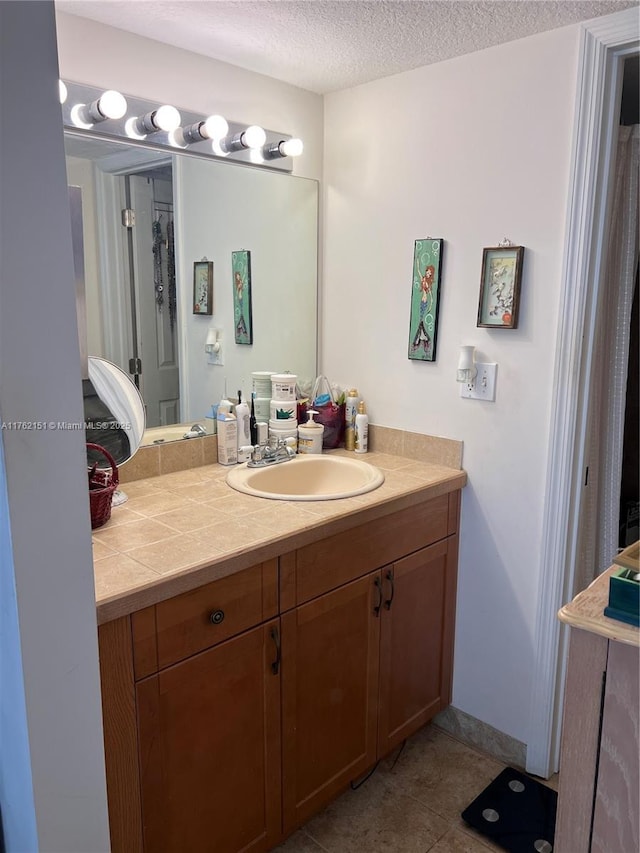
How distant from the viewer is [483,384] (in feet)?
6.49

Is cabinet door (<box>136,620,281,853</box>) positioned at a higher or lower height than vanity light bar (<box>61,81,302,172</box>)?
lower

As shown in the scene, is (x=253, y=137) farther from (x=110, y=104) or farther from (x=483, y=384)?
(x=483, y=384)

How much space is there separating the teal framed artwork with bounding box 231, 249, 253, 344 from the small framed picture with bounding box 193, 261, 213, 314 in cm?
10

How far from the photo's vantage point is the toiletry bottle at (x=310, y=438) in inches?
86.2

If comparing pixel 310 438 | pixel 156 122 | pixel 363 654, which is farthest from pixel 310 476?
pixel 156 122

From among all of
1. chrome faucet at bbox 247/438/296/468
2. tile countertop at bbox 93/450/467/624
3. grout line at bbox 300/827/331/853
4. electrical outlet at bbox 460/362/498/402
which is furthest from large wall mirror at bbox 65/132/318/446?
grout line at bbox 300/827/331/853

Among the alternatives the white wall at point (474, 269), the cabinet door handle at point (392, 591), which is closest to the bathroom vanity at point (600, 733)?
the cabinet door handle at point (392, 591)

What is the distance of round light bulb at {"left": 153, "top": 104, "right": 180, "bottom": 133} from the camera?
1.74 meters

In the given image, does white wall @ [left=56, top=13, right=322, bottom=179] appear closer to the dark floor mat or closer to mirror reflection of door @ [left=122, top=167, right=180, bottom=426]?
mirror reflection of door @ [left=122, top=167, right=180, bottom=426]

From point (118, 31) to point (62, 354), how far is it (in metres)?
1.21

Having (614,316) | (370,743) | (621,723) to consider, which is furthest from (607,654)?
(614,316)

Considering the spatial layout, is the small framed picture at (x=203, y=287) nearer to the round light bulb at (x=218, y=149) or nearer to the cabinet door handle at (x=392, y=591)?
the round light bulb at (x=218, y=149)

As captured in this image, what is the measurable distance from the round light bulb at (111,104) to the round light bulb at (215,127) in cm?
26

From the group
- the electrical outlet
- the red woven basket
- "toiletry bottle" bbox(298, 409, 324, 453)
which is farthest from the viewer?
"toiletry bottle" bbox(298, 409, 324, 453)
